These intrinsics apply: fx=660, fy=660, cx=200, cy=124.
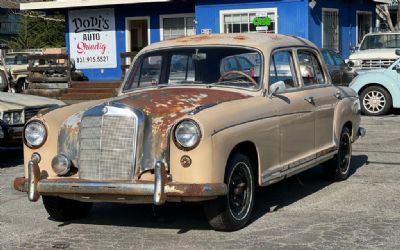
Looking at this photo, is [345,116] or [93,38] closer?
[345,116]

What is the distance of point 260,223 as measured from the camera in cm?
604

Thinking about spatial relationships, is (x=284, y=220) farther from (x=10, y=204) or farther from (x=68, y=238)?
(x=10, y=204)

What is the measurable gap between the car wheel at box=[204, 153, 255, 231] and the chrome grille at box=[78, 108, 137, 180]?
78cm

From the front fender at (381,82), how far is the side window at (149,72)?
9.17 m

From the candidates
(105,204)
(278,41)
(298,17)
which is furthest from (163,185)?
(298,17)

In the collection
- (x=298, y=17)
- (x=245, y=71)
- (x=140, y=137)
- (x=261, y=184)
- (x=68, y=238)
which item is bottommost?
(x=68, y=238)

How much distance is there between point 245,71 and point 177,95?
83 centimetres

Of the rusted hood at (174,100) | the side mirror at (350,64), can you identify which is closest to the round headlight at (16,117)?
the rusted hood at (174,100)

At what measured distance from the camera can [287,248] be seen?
5254 millimetres

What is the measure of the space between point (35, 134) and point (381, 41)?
15302mm

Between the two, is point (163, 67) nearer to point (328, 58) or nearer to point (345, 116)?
point (345, 116)

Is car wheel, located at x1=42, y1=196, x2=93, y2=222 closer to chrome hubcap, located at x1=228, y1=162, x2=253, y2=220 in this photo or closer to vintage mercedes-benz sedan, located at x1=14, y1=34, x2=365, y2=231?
vintage mercedes-benz sedan, located at x1=14, y1=34, x2=365, y2=231

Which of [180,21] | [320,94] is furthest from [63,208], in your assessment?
[180,21]

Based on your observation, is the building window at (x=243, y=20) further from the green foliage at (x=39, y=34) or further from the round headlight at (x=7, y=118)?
the green foliage at (x=39, y=34)
